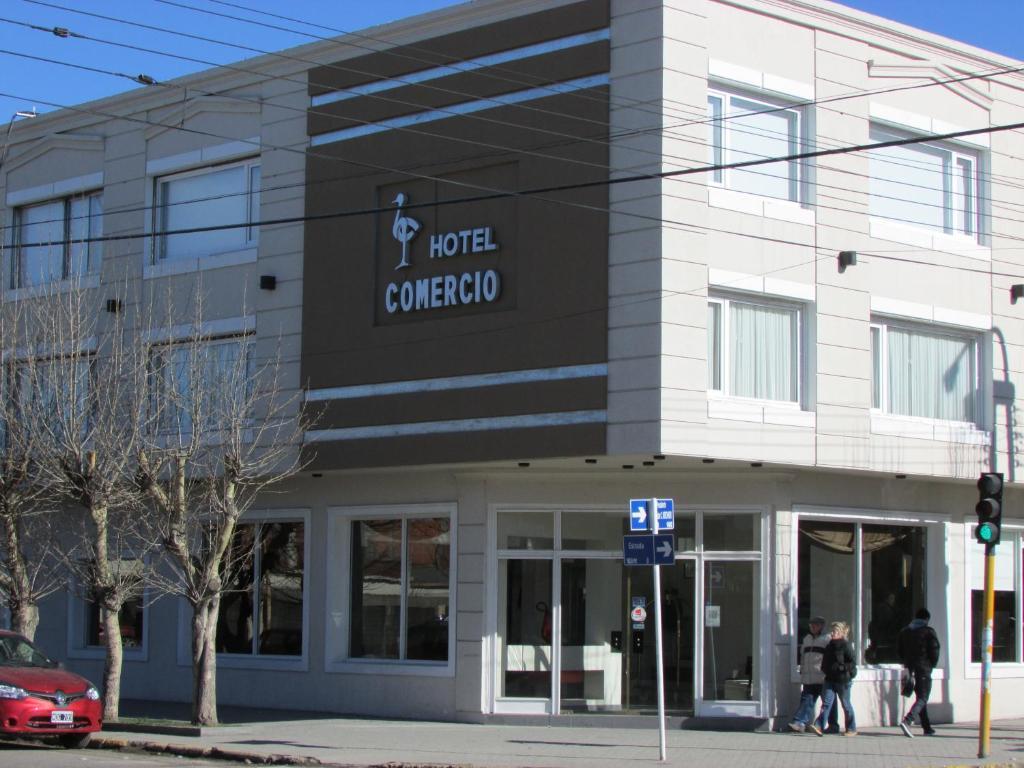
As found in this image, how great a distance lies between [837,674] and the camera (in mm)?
19922

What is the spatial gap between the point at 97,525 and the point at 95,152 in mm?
8360

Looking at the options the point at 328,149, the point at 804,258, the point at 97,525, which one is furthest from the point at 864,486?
the point at 97,525

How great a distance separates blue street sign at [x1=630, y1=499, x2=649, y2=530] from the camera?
57.0 feet

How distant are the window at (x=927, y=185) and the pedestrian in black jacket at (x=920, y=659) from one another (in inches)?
235

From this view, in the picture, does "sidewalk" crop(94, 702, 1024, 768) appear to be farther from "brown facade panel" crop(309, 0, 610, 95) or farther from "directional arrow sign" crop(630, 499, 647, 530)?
"brown facade panel" crop(309, 0, 610, 95)

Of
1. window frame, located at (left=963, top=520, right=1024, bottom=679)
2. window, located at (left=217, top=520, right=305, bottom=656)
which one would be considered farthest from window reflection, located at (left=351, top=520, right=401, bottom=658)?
window frame, located at (left=963, top=520, right=1024, bottom=679)

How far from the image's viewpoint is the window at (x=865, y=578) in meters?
21.8

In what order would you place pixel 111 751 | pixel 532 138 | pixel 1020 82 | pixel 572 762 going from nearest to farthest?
pixel 572 762
pixel 111 751
pixel 532 138
pixel 1020 82

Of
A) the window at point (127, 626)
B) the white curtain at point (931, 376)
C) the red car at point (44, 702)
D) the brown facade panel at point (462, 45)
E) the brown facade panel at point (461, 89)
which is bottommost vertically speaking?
the red car at point (44, 702)

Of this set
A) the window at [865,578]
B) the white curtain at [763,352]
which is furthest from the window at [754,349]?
the window at [865,578]

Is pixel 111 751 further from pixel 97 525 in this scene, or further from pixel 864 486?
pixel 864 486

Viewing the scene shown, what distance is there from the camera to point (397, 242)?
2231 cm

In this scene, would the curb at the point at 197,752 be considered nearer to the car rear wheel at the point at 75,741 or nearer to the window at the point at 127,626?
the car rear wheel at the point at 75,741

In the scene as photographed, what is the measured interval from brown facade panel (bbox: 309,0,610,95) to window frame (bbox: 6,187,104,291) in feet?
18.0
